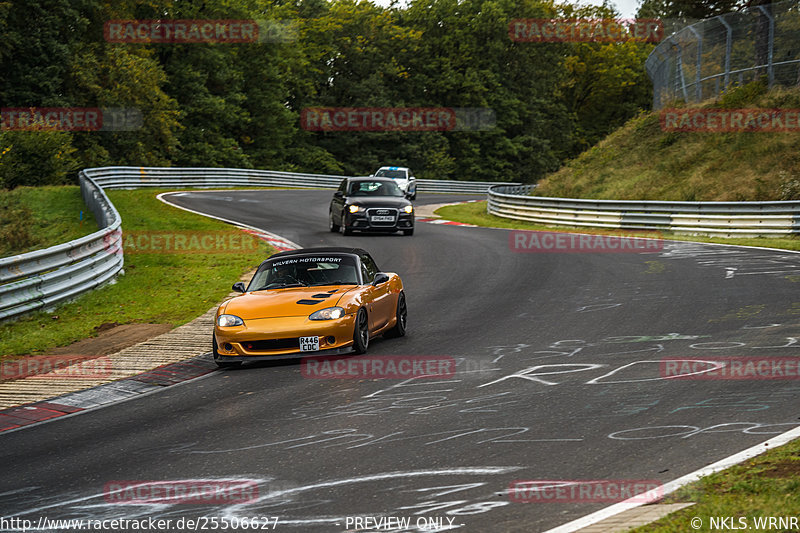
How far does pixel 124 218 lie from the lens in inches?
1083

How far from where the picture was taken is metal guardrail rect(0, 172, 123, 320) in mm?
12992

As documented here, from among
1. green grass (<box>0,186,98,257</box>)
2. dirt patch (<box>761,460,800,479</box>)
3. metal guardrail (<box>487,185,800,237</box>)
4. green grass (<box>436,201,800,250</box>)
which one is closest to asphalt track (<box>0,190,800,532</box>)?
dirt patch (<box>761,460,800,479</box>)

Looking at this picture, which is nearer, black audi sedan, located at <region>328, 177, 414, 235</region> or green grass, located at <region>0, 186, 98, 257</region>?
green grass, located at <region>0, 186, 98, 257</region>

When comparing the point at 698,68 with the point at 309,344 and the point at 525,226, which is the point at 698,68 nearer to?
the point at 525,226

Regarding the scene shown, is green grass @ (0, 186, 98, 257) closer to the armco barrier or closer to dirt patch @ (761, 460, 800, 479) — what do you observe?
the armco barrier

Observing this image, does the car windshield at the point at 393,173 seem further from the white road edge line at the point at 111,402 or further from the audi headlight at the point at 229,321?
the white road edge line at the point at 111,402

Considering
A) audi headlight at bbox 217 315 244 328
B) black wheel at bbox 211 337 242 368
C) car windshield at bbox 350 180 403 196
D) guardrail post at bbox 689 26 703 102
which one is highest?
guardrail post at bbox 689 26 703 102

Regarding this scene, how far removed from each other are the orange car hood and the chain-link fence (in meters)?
22.5

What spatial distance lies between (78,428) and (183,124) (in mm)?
58552

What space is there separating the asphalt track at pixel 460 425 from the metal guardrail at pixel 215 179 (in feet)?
104

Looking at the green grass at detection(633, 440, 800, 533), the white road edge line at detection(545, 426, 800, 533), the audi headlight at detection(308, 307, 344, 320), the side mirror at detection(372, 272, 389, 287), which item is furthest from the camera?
the side mirror at detection(372, 272, 389, 287)

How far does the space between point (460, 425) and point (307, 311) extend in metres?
3.68

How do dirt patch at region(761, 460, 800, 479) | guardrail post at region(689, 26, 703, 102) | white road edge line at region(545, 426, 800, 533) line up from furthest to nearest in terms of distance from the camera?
1. guardrail post at region(689, 26, 703, 102)
2. dirt patch at region(761, 460, 800, 479)
3. white road edge line at region(545, 426, 800, 533)

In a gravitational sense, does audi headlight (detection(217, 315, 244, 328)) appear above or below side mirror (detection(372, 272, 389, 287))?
Result: below
